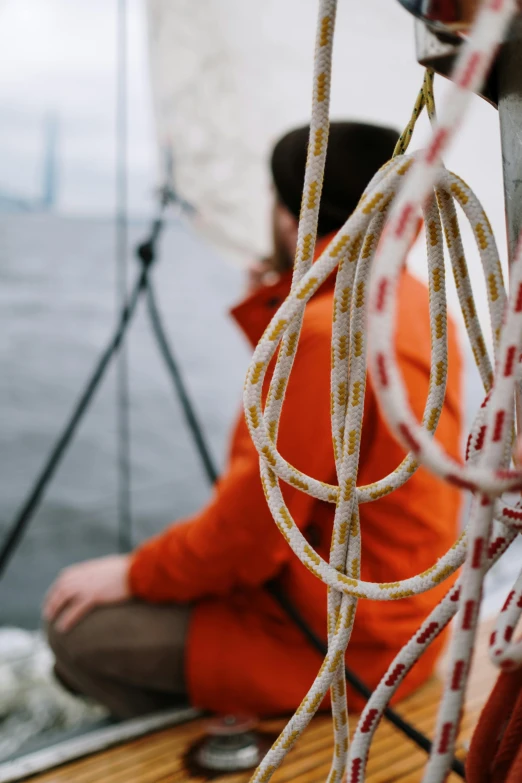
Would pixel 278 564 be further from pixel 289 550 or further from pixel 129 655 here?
pixel 129 655

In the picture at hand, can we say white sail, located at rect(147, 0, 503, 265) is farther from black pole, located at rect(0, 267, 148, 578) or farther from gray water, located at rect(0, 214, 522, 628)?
black pole, located at rect(0, 267, 148, 578)

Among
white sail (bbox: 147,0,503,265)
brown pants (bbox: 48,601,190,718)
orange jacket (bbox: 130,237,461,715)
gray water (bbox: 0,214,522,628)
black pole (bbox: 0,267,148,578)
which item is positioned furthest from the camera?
gray water (bbox: 0,214,522,628)

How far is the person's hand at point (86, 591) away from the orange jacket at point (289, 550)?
0.04 metres

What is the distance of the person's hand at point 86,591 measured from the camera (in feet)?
3.83

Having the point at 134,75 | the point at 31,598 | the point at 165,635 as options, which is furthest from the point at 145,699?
the point at 31,598

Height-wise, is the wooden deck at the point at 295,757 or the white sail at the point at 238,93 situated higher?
the white sail at the point at 238,93

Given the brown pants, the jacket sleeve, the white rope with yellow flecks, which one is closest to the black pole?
the brown pants

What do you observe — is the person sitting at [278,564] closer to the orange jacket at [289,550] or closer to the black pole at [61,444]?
the orange jacket at [289,550]

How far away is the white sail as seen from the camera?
5.64 feet

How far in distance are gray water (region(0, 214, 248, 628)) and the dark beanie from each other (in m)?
0.63

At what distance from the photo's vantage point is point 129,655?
1.15m

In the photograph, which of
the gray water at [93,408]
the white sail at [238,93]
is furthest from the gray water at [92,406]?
the white sail at [238,93]

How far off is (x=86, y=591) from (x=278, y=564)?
0.38 meters

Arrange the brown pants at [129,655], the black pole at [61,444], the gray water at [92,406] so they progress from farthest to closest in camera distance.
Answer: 1. the gray water at [92,406]
2. the black pole at [61,444]
3. the brown pants at [129,655]
